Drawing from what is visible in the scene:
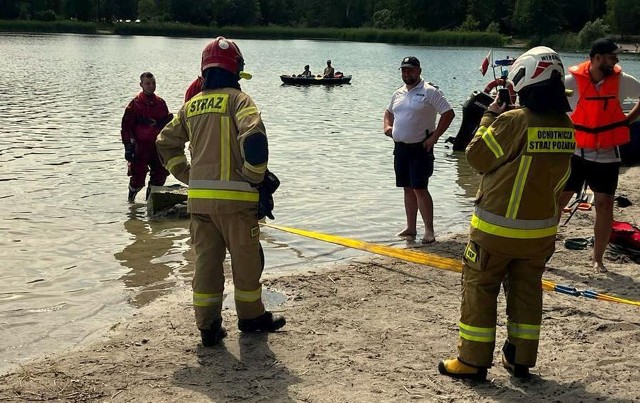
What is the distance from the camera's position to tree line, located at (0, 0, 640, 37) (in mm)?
106812

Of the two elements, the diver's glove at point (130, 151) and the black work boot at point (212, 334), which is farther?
the diver's glove at point (130, 151)

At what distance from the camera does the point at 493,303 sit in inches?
197

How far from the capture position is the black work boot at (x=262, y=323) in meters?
5.94

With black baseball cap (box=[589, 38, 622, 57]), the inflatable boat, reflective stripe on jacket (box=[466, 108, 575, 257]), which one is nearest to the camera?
reflective stripe on jacket (box=[466, 108, 575, 257])

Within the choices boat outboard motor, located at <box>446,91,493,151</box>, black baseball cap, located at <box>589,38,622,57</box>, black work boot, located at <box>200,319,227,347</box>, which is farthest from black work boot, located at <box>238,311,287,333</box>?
boat outboard motor, located at <box>446,91,493,151</box>

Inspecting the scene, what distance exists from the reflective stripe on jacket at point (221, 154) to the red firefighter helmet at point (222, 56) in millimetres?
184

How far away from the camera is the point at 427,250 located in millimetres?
9008

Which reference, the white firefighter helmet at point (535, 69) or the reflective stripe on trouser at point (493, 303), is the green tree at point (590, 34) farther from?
the reflective stripe on trouser at point (493, 303)

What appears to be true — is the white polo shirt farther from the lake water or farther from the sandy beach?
the sandy beach

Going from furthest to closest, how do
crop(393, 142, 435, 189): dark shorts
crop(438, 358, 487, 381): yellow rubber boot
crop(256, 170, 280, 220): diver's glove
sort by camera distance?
crop(393, 142, 435, 189): dark shorts < crop(256, 170, 280, 220): diver's glove < crop(438, 358, 487, 381): yellow rubber boot

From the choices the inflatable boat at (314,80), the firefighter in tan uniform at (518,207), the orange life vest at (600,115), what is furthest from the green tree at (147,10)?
the firefighter in tan uniform at (518,207)

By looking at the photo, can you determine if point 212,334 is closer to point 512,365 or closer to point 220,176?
point 220,176

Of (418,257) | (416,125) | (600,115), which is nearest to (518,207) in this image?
(600,115)

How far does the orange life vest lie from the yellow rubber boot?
3211mm
